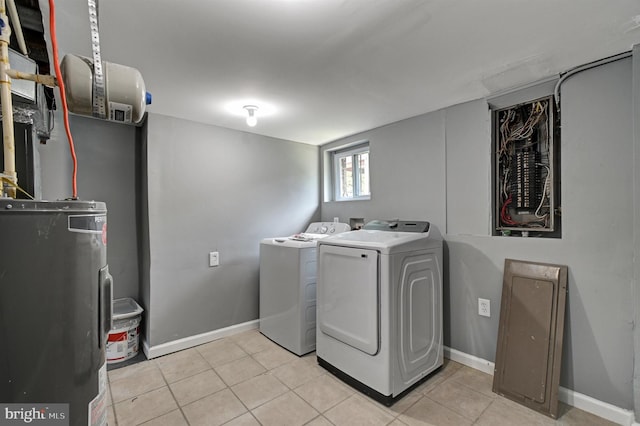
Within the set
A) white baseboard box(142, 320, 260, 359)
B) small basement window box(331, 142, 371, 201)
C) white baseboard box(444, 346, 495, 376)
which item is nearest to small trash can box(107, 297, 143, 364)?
white baseboard box(142, 320, 260, 359)

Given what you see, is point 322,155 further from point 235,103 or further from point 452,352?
point 452,352

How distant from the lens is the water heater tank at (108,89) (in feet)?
3.18

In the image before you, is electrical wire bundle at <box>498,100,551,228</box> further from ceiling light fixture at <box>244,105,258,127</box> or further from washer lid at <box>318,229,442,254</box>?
ceiling light fixture at <box>244,105,258,127</box>

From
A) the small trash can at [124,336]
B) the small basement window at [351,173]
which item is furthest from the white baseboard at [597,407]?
the small trash can at [124,336]

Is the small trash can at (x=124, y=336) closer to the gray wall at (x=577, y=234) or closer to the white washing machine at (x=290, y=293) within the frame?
the white washing machine at (x=290, y=293)

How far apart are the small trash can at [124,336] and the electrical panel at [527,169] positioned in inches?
123

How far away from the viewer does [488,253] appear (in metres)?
2.19

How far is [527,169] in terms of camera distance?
6.88ft

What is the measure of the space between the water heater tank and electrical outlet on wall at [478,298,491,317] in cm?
251

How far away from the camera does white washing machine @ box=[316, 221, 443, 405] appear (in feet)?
6.10

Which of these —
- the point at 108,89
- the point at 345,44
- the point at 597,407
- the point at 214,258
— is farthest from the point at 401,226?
the point at 108,89

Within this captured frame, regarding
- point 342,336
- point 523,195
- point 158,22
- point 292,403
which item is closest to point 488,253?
point 523,195

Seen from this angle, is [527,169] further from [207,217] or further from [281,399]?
[207,217]

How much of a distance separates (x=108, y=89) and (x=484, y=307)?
2.63 meters
